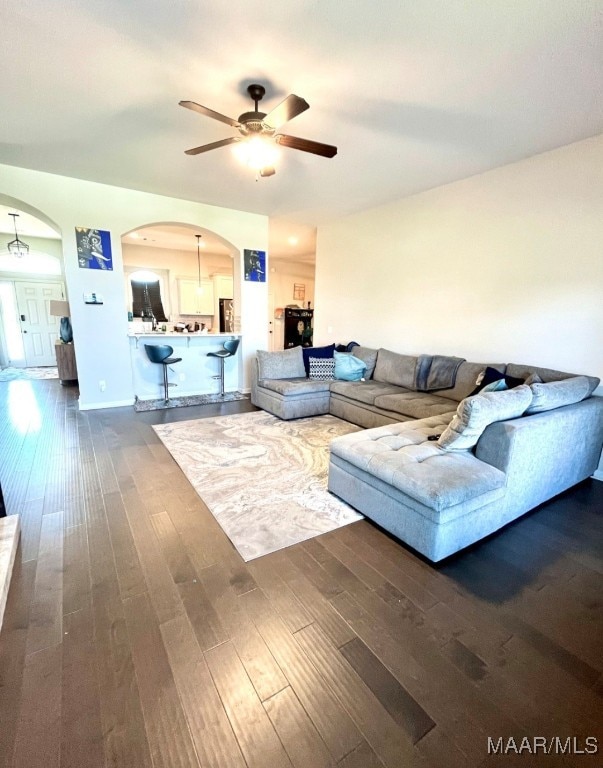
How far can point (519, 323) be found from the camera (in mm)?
3529

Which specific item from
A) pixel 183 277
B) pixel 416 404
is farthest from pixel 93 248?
pixel 416 404

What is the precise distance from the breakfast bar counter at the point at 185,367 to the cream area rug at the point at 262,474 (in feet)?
4.92

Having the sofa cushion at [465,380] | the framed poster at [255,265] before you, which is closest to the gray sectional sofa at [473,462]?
the sofa cushion at [465,380]

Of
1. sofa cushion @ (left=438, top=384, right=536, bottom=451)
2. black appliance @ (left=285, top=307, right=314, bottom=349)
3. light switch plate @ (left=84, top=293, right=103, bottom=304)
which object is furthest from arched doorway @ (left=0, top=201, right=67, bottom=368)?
sofa cushion @ (left=438, top=384, right=536, bottom=451)

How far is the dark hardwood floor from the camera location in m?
1.12

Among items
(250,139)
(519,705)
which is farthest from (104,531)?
(250,139)

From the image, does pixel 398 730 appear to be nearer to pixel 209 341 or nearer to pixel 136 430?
pixel 136 430

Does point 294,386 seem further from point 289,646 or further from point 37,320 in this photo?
point 37,320

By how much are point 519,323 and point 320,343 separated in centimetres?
346

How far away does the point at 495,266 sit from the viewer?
3.68 metres

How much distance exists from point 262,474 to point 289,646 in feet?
5.10

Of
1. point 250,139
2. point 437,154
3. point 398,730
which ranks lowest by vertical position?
point 398,730

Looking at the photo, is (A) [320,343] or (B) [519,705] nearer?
(B) [519,705]

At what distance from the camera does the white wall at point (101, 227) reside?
4.04 m
